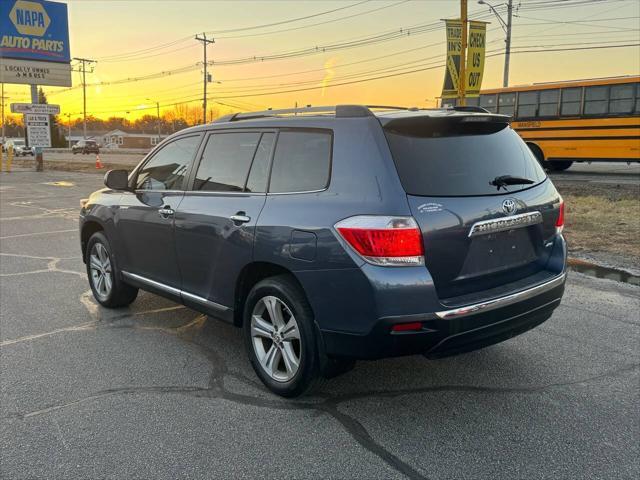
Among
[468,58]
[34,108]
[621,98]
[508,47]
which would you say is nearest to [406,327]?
[468,58]

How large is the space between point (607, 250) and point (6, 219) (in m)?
11.8

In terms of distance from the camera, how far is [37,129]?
97.8ft

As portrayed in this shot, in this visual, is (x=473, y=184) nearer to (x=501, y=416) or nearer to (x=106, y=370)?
(x=501, y=416)

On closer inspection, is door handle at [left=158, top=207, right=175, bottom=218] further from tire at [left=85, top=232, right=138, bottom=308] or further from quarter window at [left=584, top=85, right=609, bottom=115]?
quarter window at [left=584, top=85, right=609, bottom=115]

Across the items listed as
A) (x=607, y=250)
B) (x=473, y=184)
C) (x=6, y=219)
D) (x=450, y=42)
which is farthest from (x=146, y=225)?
(x=450, y=42)

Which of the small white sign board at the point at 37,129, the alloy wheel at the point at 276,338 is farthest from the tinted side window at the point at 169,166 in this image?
the small white sign board at the point at 37,129

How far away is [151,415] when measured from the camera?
3.33 meters

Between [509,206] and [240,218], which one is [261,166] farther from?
[509,206]

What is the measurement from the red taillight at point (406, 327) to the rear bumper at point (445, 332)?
0.06 ft

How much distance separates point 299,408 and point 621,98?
1905 cm

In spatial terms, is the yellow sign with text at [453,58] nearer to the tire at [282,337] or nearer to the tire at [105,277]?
the tire at [105,277]

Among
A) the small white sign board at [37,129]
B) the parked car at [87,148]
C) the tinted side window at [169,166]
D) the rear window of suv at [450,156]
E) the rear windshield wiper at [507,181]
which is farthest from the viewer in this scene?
the parked car at [87,148]

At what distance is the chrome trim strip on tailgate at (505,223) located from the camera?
10.3 ft

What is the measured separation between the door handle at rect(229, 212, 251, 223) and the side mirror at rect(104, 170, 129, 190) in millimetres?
1817
